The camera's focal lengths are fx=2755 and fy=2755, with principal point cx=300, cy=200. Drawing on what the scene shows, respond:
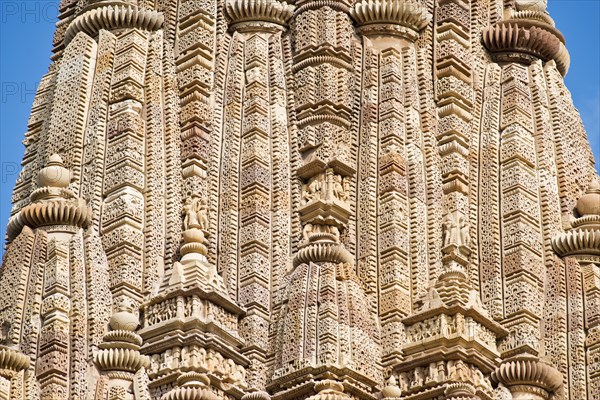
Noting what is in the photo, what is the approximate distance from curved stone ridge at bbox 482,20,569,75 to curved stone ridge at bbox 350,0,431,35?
1415mm

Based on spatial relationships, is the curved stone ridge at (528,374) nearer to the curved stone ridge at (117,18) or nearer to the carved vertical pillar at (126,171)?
the carved vertical pillar at (126,171)

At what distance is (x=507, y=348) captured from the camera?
151 ft

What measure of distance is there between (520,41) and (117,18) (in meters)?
7.36

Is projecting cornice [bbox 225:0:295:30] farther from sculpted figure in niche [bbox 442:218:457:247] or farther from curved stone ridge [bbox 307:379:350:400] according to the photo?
curved stone ridge [bbox 307:379:350:400]

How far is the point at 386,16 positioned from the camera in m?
49.9

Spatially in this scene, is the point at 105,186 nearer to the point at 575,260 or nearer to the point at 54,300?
the point at 54,300

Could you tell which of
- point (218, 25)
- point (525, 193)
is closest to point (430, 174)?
point (525, 193)

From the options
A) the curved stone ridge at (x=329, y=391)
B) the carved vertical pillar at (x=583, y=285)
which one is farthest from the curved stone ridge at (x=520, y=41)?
the curved stone ridge at (x=329, y=391)

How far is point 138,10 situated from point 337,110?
4.40m

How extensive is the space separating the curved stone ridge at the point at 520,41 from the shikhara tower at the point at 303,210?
0.13ft

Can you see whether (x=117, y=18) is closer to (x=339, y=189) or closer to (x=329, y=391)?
(x=339, y=189)

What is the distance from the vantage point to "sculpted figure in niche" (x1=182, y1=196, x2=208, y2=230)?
153ft

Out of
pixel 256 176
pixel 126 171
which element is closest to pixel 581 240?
pixel 256 176

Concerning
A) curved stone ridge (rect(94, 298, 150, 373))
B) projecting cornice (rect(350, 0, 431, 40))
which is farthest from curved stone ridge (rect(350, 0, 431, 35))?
curved stone ridge (rect(94, 298, 150, 373))
